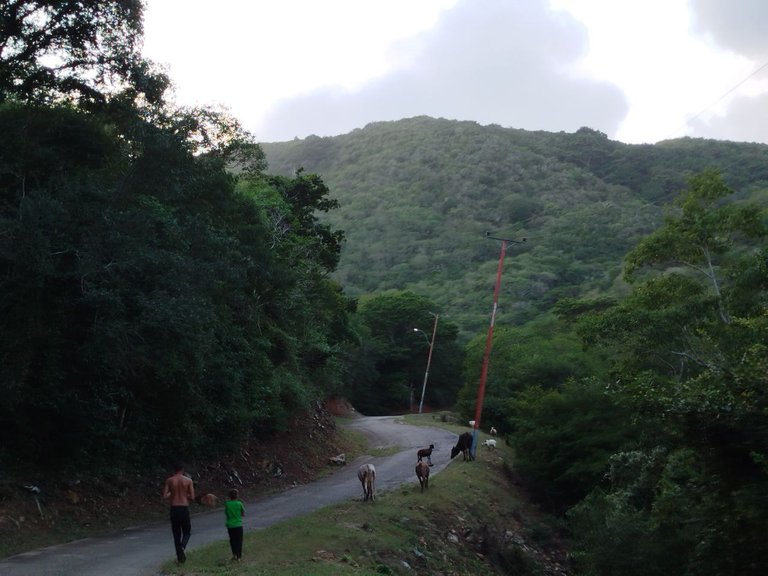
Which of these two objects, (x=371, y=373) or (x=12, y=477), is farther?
(x=371, y=373)

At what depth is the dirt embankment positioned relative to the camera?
14.8 metres

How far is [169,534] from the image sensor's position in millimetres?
15969

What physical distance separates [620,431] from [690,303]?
6.21 metres

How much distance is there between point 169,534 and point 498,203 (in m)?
110

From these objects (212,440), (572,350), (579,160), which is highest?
(579,160)

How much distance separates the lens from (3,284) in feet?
47.0

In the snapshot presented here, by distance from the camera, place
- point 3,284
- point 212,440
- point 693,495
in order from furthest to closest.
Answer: point 212,440, point 3,284, point 693,495

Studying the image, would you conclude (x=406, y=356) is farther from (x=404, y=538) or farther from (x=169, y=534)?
(x=169, y=534)

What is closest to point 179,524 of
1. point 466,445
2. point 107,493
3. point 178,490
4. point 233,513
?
point 178,490

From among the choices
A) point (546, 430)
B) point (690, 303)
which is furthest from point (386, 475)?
point (690, 303)

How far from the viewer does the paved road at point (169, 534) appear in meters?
11.9

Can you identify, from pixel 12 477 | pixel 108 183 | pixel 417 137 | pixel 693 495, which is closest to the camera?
pixel 693 495

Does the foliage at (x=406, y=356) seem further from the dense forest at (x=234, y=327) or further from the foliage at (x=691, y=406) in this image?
the foliage at (x=691, y=406)

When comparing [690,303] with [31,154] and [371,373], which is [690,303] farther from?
[371,373]
